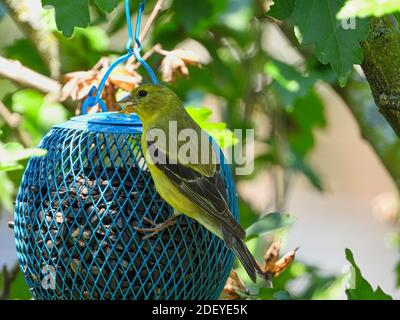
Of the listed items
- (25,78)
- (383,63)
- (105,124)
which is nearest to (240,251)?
(105,124)

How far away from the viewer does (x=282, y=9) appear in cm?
320

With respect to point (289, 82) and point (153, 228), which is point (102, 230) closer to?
point (153, 228)

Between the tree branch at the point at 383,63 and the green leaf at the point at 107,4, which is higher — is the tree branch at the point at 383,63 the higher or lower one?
the lower one

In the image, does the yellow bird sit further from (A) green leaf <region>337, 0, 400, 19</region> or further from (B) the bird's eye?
(A) green leaf <region>337, 0, 400, 19</region>

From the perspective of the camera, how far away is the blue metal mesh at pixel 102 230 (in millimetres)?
3326

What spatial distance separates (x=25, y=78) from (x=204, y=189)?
147 cm

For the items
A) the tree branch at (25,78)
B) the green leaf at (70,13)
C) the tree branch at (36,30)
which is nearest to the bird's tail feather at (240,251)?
the green leaf at (70,13)

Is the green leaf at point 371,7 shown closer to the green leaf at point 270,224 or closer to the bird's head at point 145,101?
the bird's head at point 145,101

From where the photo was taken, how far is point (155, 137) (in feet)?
11.3

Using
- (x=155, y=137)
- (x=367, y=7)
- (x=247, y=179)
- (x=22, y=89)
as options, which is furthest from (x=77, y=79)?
(x=247, y=179)

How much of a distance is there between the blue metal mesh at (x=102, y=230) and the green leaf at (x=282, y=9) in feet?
2.41

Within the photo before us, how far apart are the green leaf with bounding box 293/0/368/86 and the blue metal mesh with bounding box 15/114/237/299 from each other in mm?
831

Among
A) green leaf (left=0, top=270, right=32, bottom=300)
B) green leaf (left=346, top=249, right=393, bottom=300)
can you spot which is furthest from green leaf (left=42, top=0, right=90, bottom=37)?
green leaf (left=0, top=270, right=32, bottom=300)

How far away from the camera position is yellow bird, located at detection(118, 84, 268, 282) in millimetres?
3404
